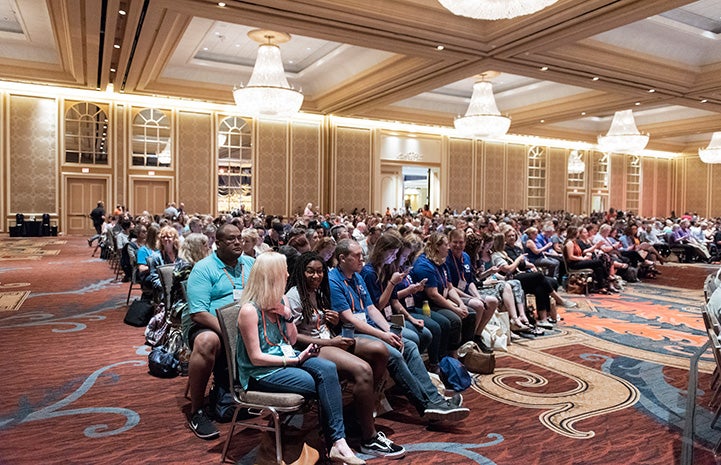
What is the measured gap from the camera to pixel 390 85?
587 inches

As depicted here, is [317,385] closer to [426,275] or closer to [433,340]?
[433,340]

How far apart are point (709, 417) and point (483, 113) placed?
13030mm

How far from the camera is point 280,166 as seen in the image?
768 inches

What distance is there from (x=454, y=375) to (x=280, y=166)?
52.5 ft

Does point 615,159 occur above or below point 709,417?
above

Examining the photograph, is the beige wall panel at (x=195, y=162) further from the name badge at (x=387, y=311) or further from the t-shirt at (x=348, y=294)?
the t-shirt at (x=348, y=294)

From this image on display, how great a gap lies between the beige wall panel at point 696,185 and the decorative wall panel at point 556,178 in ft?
29.7

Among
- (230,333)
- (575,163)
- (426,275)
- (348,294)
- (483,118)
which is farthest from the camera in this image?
(575,163)

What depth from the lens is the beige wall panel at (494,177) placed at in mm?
23984

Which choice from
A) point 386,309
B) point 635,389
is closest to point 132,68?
point 386,309

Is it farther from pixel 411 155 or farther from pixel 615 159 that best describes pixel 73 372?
pixel 615 159

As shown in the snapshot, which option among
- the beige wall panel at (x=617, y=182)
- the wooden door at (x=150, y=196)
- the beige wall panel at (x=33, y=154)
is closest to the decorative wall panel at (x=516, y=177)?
the beige wall panel at (x=617, y=182)

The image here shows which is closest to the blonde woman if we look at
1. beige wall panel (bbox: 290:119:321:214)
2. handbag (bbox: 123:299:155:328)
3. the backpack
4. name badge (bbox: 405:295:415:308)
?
the backpack

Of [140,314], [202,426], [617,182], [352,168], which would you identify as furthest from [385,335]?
[617,182]
